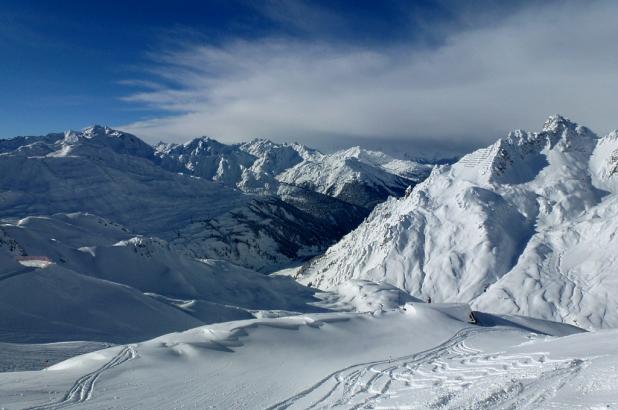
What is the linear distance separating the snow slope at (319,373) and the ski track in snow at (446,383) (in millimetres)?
59

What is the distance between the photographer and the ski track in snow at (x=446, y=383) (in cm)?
2052

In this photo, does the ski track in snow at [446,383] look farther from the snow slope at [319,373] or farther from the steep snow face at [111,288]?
the steep snow face at [111,288]

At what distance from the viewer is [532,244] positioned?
161m

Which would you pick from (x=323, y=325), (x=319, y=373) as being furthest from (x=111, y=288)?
(x=319, y=373)

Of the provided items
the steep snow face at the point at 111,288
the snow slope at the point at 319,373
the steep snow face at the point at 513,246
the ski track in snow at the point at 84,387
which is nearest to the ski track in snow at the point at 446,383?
the snow slope at the point at 319,373

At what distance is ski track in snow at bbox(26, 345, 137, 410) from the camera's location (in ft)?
74.5

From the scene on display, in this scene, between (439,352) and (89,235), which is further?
(89,235)

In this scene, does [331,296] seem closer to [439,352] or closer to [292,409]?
[439,352]

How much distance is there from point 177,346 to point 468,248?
142744 mm

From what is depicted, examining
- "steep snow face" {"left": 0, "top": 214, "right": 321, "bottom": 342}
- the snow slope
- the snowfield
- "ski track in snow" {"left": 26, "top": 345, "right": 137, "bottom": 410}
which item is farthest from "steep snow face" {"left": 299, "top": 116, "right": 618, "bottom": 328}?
"ski track in snow" {"left": 26, "top": 345, "right": 137, "bottom": 410}

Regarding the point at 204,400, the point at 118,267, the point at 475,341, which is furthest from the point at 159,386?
the point at 118,267

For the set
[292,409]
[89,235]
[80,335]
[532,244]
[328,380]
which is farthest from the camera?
[532,244]

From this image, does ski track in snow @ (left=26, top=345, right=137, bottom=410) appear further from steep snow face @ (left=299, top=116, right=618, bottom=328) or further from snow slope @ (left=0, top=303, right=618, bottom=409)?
steep snow face @ (left=299, top=116, right=618, bottom=328)

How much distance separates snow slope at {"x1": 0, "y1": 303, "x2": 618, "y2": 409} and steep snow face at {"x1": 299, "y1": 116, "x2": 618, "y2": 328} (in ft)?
337
